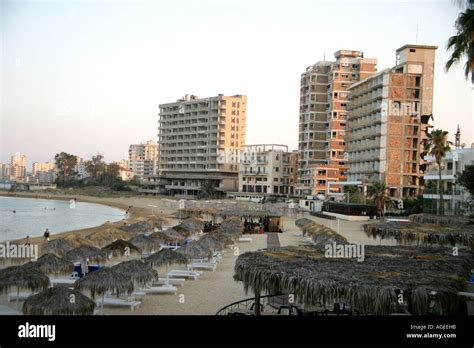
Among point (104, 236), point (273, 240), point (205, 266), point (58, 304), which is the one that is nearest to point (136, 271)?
point (58, 304)

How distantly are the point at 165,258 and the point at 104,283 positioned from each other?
416 cm

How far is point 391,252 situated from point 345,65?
6170cm

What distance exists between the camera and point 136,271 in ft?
44.4

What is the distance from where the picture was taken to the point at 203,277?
18.5m

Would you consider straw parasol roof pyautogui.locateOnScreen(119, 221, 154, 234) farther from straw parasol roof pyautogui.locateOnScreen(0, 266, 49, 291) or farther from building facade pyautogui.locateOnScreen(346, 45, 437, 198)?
building facade pyautogui.locateOnScreen(346, 45, 437, 198)

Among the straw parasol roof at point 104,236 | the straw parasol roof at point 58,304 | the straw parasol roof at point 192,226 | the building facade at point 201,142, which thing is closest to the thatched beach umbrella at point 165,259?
the straw parasol roof at point 58,304

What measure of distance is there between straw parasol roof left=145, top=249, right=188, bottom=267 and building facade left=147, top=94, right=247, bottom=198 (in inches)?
2634

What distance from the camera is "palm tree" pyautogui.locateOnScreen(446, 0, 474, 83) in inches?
561

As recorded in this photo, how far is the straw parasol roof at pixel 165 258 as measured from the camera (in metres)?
16.2

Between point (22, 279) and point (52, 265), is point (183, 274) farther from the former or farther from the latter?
point (22, 279)

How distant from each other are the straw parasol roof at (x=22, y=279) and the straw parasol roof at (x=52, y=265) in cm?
154

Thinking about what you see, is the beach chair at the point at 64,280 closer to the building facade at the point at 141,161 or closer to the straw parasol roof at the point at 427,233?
the straw parasol roof at the point at 427,233

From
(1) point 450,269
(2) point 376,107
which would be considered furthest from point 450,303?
(2) point 376,107

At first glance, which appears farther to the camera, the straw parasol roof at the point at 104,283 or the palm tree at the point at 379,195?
the palm tree at the point at 379,195
